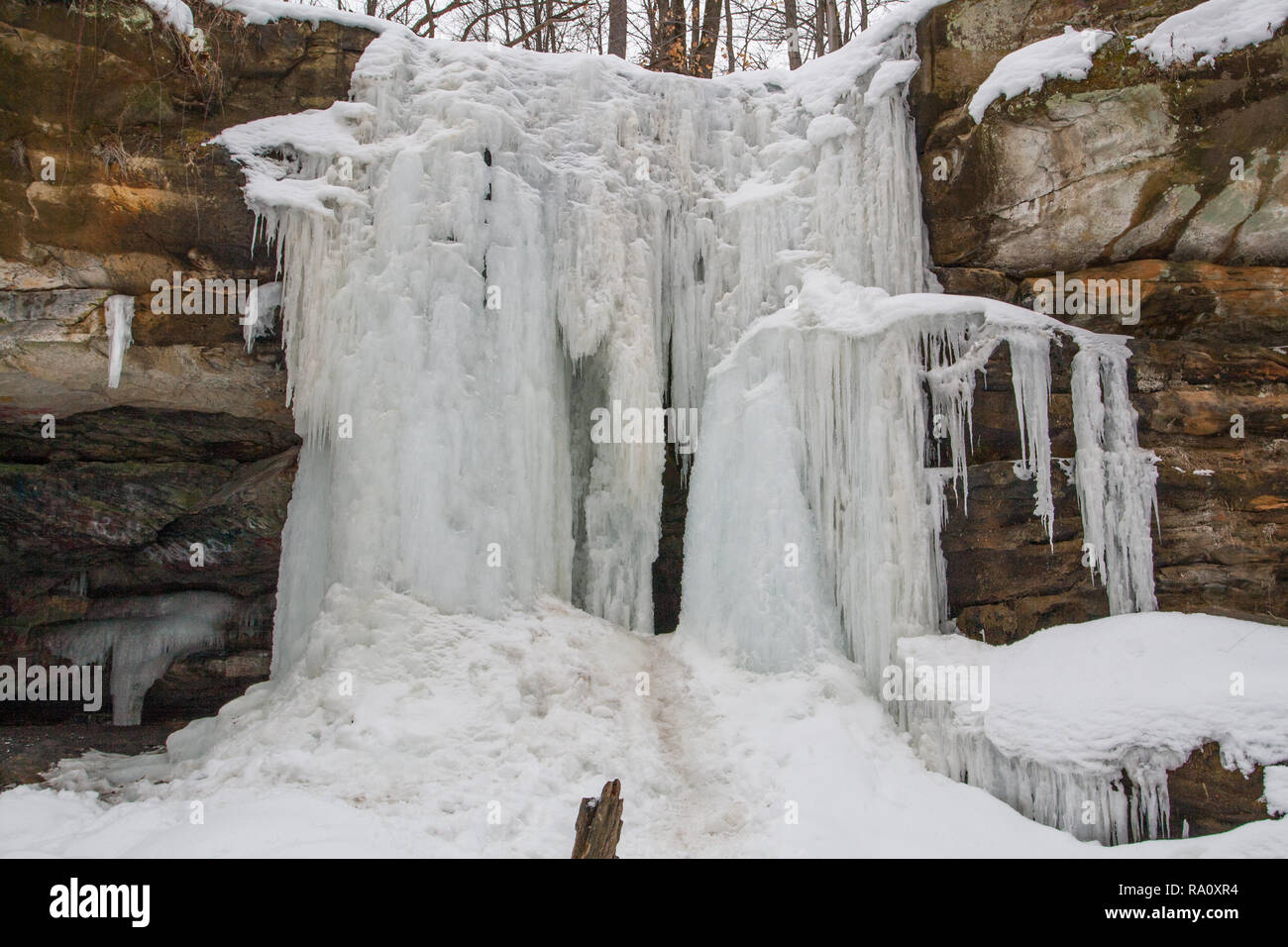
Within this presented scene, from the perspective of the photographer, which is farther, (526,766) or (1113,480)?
(1113,480)

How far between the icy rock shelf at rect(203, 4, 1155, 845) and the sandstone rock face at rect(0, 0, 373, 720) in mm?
442

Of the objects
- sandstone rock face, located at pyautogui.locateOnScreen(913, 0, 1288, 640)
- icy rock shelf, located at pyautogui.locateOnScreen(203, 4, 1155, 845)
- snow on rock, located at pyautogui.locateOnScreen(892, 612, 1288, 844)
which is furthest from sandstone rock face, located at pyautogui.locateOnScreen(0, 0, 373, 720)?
snow on rock, located at pyautogui.locateOnScreen(892, 612, 1288, 844)

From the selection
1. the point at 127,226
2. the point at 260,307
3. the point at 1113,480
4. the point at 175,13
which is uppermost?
the point at 175,13

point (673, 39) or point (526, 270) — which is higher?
point (673, 39)

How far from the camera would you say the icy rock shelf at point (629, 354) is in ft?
24.4

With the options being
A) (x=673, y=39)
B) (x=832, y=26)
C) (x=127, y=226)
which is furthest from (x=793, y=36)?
(x=127, y=226)

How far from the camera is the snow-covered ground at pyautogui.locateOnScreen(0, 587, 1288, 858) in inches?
218

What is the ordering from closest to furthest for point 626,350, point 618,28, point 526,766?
point 526,766
point 626,350
point 618,28

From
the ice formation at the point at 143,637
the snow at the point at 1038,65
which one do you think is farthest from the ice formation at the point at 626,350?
the ice formation at the point at 143,637

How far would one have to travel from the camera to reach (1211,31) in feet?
25.1

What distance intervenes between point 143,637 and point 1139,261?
36.5 feet

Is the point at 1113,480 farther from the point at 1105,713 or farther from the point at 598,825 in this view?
the point at 598,825

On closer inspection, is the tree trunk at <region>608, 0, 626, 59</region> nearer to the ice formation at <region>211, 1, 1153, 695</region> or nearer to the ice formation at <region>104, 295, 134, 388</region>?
the ice formation at <region>211, 1, 1153, 695</region>

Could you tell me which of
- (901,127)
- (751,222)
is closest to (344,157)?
(751,222)
